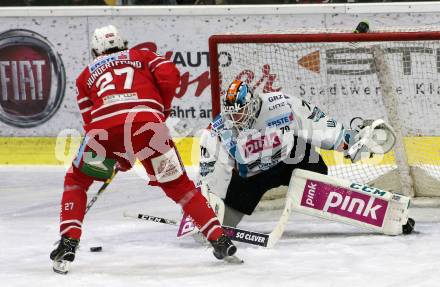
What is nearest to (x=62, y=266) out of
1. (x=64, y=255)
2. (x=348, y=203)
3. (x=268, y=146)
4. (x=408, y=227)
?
(x=64, y=255)

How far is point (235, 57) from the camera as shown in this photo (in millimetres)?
6535

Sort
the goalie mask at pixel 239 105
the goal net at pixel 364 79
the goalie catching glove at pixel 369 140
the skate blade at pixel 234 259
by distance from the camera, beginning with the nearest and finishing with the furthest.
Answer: the skate blade at pixel 234 259
the goalie mask at pixel 239 105
the goalie catching glove at pixel 369 140
the goal net at pixel 364 79

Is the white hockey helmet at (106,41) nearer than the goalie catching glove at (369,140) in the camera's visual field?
Yes

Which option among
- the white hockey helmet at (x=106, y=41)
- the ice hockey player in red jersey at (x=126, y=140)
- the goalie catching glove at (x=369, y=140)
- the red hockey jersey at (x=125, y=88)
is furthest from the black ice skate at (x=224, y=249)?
the white hockey helmet at (x=106, y=41)

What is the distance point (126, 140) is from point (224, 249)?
65cm

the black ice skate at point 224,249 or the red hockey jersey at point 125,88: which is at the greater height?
the red hockey jersey at point 125,88

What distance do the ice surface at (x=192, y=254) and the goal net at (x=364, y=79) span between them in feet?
1.71

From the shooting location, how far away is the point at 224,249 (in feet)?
15.7

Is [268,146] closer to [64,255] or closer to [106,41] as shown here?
[106,41]

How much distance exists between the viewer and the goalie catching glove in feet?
17.4

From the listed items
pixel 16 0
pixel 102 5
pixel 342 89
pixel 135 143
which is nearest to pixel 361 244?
pixel 135 143

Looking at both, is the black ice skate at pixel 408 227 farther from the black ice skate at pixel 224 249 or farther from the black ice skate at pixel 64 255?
the black ice skate at pixel 64 255

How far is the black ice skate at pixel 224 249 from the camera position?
479 centimetres

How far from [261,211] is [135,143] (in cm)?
172
